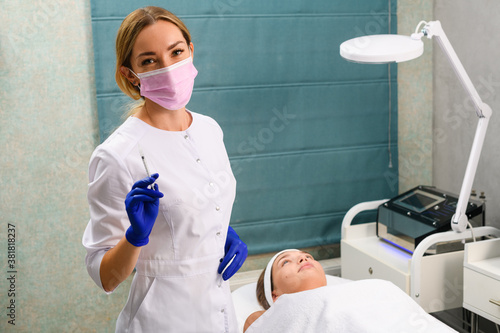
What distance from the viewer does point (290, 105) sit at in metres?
2.70

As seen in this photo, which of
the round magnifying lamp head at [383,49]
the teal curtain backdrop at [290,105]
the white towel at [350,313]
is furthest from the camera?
the teal curtain backdrop at [290,105]

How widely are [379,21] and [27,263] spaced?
2.20 m

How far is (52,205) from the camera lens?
2.50m

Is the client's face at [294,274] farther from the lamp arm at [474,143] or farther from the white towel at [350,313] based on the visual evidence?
the lamp arm at [474,143]

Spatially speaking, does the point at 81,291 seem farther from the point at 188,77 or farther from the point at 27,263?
the point at 188,77

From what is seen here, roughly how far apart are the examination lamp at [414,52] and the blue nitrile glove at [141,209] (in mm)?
1167

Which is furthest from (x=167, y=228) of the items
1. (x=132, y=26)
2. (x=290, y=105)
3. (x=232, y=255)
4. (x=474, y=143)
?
(x=290, y=105)

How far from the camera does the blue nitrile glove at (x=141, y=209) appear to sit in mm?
1012

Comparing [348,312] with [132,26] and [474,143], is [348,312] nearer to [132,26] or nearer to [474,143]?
[474,143]

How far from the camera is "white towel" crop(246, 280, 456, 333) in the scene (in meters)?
1.59

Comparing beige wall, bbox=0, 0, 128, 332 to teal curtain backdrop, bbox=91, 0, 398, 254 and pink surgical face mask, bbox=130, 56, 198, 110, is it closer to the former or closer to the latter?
teal curtain backdrop, bbox=91, 0, 398, 254

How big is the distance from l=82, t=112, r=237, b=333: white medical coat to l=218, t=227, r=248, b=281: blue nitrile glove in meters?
0.02

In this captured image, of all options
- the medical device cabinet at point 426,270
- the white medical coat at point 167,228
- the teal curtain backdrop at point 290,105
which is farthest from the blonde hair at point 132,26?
the medical device cabinet at point 426,270

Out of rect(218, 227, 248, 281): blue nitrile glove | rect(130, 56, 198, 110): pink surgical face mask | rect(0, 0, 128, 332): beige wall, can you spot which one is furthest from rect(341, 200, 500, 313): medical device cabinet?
rect(0, 0, 128, 332): beige wall
